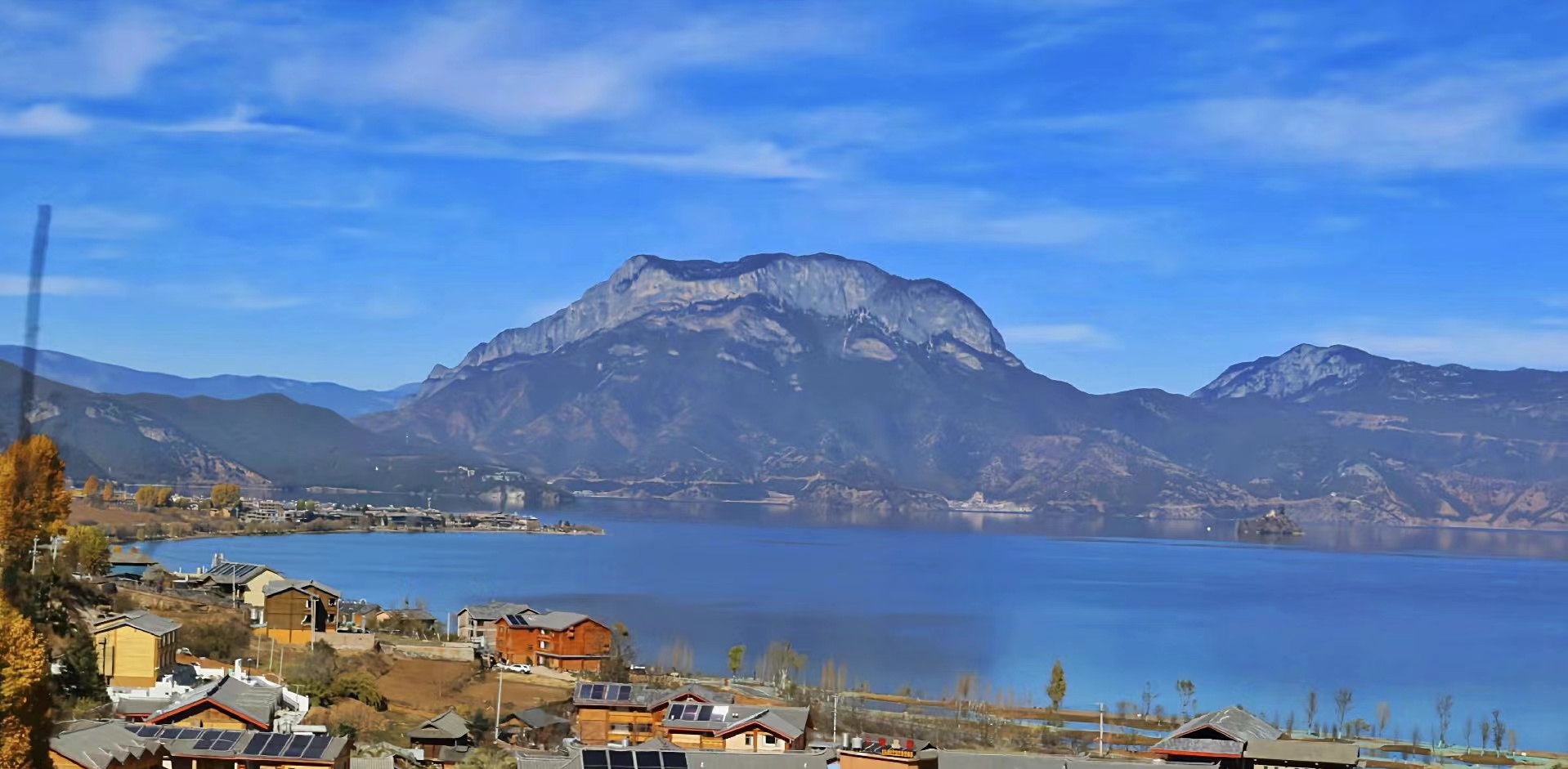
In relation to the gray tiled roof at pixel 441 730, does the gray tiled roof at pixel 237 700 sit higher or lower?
higher

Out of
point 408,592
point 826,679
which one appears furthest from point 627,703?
point 408,592

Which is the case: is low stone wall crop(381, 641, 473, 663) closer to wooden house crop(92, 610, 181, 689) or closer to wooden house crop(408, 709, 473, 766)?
wooden house crop(92, 610, 181, 689)

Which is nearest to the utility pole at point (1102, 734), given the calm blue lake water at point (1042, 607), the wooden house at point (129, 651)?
the calm blue lake water at point (1042, 607)

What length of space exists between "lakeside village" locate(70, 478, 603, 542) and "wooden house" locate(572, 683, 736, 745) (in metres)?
38.0

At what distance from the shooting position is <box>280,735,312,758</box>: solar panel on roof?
15.2 meters

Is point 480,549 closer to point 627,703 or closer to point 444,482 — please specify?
point 627,703

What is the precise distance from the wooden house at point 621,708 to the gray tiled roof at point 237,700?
4.34m

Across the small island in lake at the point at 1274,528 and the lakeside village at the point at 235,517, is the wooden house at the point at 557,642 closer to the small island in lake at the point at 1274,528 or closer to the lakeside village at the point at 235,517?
the lakeside village at the point at 235,517

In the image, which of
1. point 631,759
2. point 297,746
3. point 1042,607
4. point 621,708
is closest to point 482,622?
point 621,708

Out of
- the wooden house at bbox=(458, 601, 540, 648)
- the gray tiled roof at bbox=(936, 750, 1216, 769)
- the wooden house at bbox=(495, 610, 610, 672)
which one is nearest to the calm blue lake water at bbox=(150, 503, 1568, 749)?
the wooden house at bbox=(458, 601, 540, 648)

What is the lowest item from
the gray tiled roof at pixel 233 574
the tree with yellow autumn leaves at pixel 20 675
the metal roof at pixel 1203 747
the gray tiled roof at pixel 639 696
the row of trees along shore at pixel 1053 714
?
the row of trees along shore at pixel 1053 714

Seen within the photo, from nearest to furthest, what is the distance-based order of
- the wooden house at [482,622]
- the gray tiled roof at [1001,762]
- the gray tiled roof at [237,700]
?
the gray tiled roof at [1001,762]
the gray tiled roof at [237,700]
the wooden house at [482,622]

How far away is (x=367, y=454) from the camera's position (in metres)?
184

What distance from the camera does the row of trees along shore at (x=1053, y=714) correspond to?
2888 centimetres
